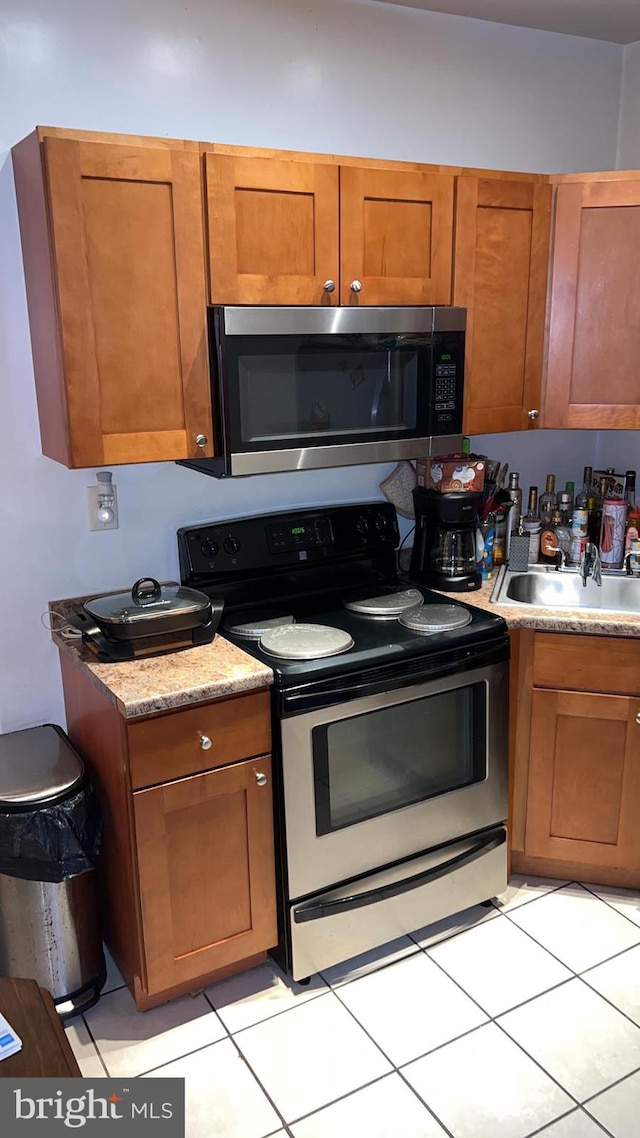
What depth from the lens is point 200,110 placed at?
2191mm

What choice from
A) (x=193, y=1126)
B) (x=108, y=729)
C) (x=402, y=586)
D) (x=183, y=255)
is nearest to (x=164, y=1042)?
(x=193, y=1126)

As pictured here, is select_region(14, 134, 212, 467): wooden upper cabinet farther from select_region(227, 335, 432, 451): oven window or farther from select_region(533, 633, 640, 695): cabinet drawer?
select_region(533, 633, 640, 695): cabinet drawer

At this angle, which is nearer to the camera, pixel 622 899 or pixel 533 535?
pixel 622 899

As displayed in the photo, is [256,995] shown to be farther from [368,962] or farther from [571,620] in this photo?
[571,620]

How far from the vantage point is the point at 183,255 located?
1.92 meters

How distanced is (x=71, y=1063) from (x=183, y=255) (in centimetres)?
157

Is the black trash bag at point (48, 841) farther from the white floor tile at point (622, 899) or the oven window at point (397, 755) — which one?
the white floor tile at point (622, 899)

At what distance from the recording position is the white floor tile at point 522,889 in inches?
→ 96.5

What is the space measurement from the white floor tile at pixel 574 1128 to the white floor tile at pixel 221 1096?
1.80ft

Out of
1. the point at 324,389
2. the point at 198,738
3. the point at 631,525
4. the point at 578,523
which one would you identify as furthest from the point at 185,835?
the point at 631,525

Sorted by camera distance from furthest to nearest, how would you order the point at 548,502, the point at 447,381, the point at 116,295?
the point at 548,502 → the point at 447,381 → the point at 116,295

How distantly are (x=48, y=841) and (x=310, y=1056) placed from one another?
76 centimetres

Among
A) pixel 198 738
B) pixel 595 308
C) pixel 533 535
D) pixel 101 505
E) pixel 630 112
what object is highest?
pixel 630 112

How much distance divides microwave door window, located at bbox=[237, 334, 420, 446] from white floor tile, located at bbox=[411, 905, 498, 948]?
1.34 meters
